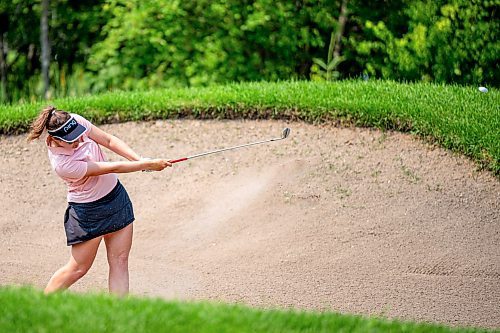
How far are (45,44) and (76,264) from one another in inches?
332

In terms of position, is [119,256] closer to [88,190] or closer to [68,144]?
[88,190]

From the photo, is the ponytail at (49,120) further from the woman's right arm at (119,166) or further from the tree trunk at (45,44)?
the tree trunk at (45,44)

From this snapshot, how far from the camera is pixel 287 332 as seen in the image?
5.50 meters

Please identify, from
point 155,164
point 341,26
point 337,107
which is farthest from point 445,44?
point 155,164

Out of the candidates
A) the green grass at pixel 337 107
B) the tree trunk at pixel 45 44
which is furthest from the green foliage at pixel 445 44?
the tree trunk at pixel 45 44

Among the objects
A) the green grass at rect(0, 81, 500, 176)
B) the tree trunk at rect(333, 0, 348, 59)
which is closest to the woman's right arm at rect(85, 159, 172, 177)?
the green grass at rect(0, 81, 500, 176)

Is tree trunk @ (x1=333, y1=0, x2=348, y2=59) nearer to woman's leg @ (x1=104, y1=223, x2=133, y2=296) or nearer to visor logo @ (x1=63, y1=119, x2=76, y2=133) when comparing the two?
woman's leg @ (x1=104, y1=223, x2=133, y2=296)

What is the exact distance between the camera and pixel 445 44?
12.1 metres

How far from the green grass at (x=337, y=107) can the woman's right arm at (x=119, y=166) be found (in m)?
3.37

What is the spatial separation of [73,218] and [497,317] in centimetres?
299

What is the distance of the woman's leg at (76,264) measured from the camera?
6.64 metres

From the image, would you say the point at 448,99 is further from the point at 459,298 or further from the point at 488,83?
the point at 459,298

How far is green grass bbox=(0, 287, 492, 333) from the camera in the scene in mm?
5355

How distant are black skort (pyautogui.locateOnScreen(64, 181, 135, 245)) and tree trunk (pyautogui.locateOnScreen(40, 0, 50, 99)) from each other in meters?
8.11
